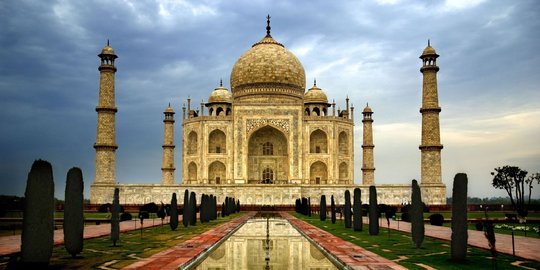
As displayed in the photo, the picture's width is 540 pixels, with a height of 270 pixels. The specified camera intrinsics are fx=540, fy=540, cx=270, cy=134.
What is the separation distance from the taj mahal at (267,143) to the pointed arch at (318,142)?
0.07 metres

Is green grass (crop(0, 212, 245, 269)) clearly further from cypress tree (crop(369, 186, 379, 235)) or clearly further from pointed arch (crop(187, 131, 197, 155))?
pointed arch (crop(187, 131, 197, 155))

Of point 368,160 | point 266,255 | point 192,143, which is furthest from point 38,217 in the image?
point 368,160

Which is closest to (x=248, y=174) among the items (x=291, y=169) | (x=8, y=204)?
(x=291, y=169)

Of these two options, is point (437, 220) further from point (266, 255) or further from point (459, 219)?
point (266, 255)

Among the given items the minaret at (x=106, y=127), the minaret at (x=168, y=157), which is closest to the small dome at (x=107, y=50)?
the minaret at (x=106, y=127)

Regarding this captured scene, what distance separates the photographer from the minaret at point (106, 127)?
30.8m

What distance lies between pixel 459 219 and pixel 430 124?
2387 centimetres

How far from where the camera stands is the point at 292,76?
39375 mm

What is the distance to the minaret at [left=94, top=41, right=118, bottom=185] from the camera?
30.8 meters

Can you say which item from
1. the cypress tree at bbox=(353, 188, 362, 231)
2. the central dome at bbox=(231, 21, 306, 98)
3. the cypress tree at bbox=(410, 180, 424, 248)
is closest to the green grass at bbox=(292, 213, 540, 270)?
the cypress tree at bbox=(410, 180, 424, 248)

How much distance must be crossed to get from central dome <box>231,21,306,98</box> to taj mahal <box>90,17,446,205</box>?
72 millimetres

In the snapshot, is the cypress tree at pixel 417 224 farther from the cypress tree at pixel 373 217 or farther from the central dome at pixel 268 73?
the central dome at pixel 268 73

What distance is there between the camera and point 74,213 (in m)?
8.77

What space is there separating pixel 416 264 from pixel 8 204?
23180 mm
